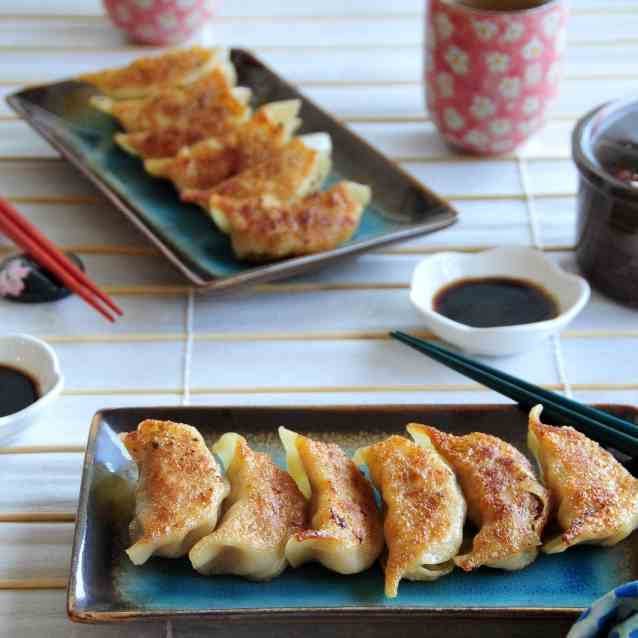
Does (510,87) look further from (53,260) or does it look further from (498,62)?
(53,260)

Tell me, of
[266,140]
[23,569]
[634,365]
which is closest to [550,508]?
[634,365]

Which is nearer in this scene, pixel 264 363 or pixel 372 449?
pixel 372 449

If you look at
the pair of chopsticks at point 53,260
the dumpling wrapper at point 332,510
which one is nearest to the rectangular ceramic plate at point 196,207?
the pair of chopsticks at point 53,260

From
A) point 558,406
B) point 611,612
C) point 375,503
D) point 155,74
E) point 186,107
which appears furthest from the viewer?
point 155,74

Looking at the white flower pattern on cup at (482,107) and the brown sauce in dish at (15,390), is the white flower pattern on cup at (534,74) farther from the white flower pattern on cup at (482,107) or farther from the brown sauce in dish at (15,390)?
the brown sauce in dish at (15,390)

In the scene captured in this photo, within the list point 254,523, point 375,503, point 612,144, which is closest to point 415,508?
point 375,503

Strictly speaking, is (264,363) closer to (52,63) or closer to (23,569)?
(23,569)
